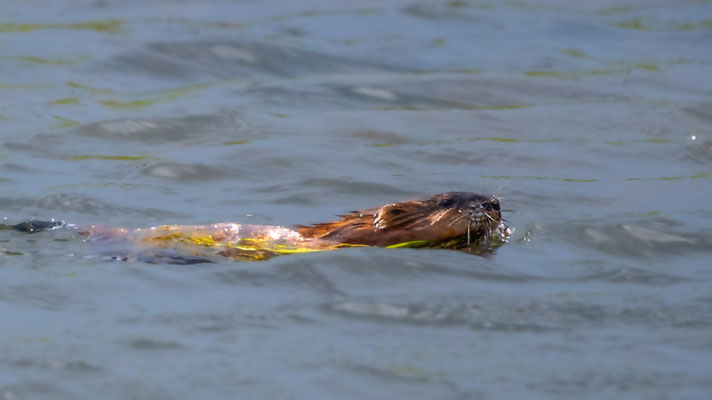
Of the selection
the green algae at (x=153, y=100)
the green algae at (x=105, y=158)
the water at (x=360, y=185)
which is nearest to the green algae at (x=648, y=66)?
the water at (x=360, y=185)

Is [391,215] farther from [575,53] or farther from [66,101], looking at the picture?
[575,53]

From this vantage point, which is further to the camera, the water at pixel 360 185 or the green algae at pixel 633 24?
the green algae at pixel 633 24


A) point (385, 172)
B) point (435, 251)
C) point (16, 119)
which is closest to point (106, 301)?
point (435, 251)

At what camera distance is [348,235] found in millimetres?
6590

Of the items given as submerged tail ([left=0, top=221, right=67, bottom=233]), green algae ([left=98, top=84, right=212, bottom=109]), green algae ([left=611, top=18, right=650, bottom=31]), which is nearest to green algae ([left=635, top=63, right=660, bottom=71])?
green algae ([left=611, top=18, right=650, bottom=31])

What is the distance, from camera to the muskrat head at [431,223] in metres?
6.48

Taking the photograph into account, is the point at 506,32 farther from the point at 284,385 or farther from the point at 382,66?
the point at 284,385

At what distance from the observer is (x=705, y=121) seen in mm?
10852

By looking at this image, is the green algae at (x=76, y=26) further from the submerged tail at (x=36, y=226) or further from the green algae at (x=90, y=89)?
the submerged tail at (x=36, y=226)

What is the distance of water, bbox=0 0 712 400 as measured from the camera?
4848 millimetres

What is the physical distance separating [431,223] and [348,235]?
0.48 metres

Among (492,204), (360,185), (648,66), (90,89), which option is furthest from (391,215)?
(648,66)

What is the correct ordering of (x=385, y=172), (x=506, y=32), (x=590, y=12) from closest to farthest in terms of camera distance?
1. (x=385, y=172)
2. (x=506, y=32)
3. (x=590, y=12)

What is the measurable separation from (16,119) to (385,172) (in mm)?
3714
